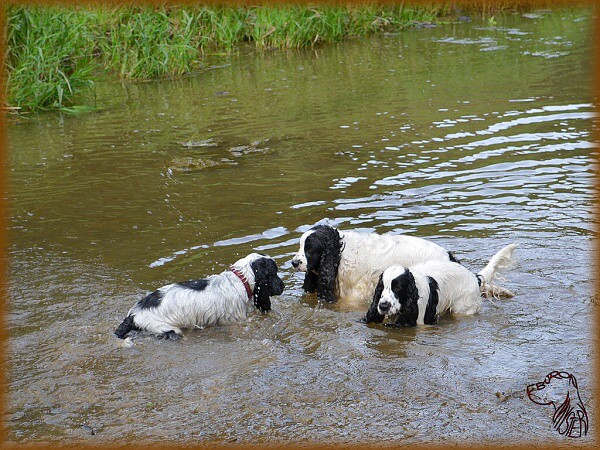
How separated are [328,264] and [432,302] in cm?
106

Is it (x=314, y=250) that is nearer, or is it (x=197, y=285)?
(x=197, y=285)

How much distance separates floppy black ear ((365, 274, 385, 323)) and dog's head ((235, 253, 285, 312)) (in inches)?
29.2

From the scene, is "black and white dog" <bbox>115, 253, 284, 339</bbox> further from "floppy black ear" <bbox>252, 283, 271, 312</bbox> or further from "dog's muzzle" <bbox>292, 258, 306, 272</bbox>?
"dog's muzzle" <bbox>292, 258, 306, 272</bbox>

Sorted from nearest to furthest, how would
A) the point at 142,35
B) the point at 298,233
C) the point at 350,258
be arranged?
the point at 350,258 < the point at 298,233 < the point at 142,35

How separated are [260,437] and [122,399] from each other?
1071 mm

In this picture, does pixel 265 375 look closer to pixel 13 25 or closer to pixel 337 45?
pixel 13 25

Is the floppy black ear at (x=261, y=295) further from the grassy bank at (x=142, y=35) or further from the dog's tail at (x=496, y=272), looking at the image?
the grassy bank at (x=142, y=35)

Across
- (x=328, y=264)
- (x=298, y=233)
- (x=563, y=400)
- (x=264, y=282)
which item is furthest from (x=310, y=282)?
(x=563, y=400)

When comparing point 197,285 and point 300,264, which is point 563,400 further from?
point 197,285

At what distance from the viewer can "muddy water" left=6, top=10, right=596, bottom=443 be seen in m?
5.03

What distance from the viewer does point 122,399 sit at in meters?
5.23

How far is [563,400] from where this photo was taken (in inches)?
196

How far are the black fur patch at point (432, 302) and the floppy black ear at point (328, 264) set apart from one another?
38.0 inches

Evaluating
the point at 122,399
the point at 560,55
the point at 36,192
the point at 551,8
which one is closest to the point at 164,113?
the point at 36,192
